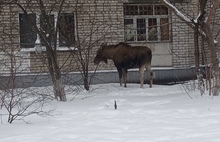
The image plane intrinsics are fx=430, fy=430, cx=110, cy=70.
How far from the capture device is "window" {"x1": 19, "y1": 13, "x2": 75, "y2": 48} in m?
9.64

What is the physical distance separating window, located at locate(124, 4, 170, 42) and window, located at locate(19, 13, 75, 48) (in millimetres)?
3119

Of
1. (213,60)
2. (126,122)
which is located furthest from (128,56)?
(126,122)

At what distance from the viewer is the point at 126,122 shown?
695 centimetres

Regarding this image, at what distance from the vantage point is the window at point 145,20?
16328mm

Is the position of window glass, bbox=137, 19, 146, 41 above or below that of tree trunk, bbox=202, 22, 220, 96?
above

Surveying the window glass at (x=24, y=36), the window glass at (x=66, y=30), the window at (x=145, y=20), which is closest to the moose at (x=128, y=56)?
the window glass at (x=66, y=30)

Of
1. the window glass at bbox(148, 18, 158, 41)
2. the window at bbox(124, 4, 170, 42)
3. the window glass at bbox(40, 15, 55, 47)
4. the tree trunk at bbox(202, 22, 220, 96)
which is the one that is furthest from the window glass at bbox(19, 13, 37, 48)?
the tree trunk at bbox(202, 22, 220, 96)

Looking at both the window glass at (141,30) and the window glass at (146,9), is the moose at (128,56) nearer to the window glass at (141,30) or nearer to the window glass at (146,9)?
the window glass at (141,30)

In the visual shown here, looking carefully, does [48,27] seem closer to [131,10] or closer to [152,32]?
[131,10]

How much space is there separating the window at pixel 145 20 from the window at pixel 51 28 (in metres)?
3.12

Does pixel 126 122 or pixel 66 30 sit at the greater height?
pixel 66 30

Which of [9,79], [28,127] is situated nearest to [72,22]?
[9,79]

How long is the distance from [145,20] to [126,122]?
9.94 m

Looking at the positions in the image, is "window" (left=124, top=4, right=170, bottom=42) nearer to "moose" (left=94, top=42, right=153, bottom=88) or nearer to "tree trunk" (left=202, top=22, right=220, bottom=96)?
"moose" (left=94, top=42, right=153, bottom=88)
